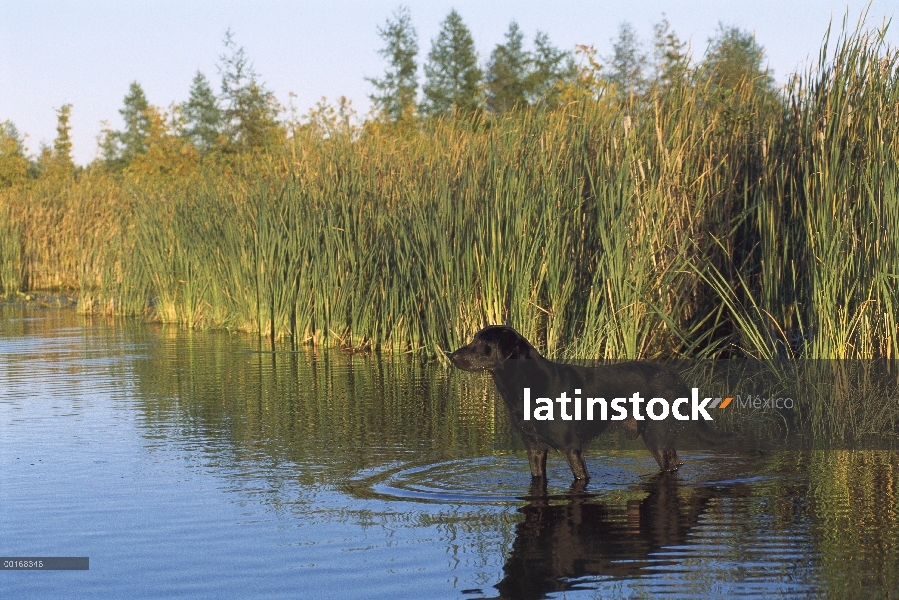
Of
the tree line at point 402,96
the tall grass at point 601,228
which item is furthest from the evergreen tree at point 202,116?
the tall grass at point 601,228

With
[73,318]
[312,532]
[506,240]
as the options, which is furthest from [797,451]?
[73,318]

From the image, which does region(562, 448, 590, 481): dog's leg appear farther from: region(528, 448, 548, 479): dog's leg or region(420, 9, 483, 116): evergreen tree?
region(420, 9, 483, 116): evergreen tree

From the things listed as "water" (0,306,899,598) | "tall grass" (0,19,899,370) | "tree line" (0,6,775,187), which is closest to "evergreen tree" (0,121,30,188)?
"tree line" (0,6,775,187)

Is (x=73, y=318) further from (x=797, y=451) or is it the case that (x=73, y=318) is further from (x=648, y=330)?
(x=797, y=451)

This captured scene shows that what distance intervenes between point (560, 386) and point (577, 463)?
434 millimetres

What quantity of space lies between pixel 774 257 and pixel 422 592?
499 cm

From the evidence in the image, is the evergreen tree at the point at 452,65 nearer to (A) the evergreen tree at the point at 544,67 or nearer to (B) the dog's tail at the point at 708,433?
(A) the evergreen tree at the point at 544,67

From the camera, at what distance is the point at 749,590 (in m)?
4.14

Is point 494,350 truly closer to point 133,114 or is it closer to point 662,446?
point 662,446

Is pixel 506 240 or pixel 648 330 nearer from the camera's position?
pixel 648 330

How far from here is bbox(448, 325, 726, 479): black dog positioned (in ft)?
19.7

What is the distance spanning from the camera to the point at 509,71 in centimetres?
6450

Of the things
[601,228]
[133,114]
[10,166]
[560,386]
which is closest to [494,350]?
[560,386]

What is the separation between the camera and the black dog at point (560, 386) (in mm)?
6012
